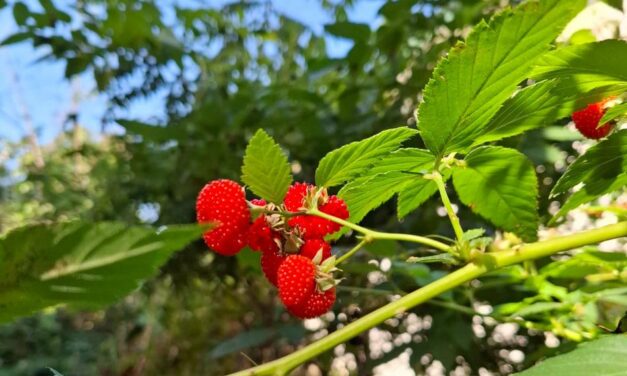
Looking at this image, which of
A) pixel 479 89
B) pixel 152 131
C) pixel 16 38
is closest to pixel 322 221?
pixel 479 89

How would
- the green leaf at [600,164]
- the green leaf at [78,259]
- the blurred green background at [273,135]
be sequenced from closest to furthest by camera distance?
1. the green leaf at [78,259]
2. the green leaf at [600,164]
3. the blurred green background at [273,135]

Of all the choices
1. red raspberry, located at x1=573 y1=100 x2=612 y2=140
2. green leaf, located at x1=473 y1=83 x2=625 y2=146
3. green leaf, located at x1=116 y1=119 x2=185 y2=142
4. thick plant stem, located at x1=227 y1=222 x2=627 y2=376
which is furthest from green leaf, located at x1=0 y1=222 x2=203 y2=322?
green leaf, located at x1=116 y1=119 x2=185 y2=142

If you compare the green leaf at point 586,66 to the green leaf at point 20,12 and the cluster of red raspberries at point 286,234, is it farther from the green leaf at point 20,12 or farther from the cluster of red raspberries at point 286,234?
the green leaf at point 20,12

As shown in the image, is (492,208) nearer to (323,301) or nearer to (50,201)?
(323,301)

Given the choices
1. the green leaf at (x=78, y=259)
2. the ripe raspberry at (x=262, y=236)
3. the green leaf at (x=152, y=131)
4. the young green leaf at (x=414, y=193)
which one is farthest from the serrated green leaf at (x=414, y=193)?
the green leaf at (x=152, y=131)

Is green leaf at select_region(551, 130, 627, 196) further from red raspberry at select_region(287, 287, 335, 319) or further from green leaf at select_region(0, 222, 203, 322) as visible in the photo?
green leaf at select_region(0, 222, 203, 322)
